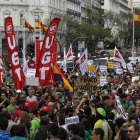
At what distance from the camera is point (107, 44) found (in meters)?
56.4

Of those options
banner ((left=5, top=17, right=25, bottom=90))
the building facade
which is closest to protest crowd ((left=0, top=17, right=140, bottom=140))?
banner ((left=5, top=17, right=25, bottom=90))

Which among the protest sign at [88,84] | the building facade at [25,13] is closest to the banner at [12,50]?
the protest sign at [88,84]

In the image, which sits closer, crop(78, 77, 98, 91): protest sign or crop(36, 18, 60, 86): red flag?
crop(78, 77, 98, 91): protest sign

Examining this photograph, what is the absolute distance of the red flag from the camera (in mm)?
14688

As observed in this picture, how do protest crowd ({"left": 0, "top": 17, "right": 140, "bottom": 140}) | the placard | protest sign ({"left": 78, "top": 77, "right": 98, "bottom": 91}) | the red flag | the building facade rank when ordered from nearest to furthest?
protest crowd ({"left": 0, "top": 17, "right": 140, "bottom": 140}) → protest sign ({"left": 78, "top": 77, "right": 98, "bottom": 91}) → the placard → the red flag → the building facade

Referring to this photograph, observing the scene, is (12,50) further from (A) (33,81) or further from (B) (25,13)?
(B) (25,13)

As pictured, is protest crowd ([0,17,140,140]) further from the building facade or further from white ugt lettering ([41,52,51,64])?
the building facade

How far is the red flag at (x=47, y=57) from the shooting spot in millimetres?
14688

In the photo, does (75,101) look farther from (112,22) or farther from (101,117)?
(112,22)

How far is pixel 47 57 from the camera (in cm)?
1473

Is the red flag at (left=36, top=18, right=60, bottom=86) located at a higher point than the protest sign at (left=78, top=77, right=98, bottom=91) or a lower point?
higher

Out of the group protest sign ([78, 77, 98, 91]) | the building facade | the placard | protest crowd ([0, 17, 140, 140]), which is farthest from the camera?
the building facade

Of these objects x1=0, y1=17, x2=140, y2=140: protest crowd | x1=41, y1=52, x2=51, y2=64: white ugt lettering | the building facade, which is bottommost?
x1=0, y1=17, x2=140, y2=140: protest crowd

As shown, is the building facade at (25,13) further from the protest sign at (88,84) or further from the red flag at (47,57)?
the protest sign at (88,84)
